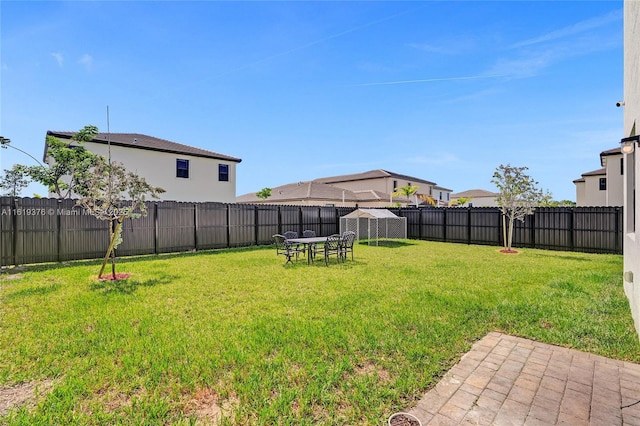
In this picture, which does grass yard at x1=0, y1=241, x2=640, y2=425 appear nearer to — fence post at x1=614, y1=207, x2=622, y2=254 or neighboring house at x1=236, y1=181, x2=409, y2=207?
fence post at x1=614, y1=207, x2=622, y2=254

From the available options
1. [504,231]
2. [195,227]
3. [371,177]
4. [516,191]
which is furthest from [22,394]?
[371,177]

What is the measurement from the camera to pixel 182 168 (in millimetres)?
19109

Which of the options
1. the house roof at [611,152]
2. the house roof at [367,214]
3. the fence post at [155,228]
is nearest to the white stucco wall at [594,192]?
the house roof at [611,152]

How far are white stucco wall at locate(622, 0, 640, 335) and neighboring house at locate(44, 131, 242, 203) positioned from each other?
1903 centimetres

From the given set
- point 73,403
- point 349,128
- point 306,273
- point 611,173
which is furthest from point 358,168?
point 73,403

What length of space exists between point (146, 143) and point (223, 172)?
15.6ft

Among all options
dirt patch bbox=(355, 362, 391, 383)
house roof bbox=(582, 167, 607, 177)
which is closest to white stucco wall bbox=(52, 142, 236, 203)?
dirt patch bbox=(355, 362, 391, 383)

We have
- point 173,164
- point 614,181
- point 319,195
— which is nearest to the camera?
point 173,164

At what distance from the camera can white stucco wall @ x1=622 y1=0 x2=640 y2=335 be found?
3.83 m

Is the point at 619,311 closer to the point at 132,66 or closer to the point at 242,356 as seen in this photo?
the point at 242,356

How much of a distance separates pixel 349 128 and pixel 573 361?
20.0m

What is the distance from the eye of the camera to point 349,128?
2186 cm

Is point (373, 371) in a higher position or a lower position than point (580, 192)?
lower

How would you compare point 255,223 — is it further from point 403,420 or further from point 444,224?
point 403,420
